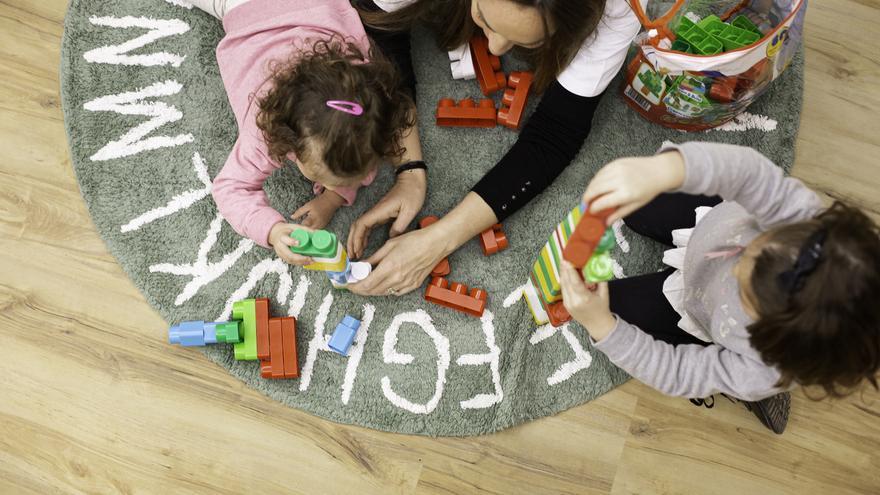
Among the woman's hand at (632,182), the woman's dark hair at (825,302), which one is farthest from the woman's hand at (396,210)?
the woman's dark hair at (825,302)

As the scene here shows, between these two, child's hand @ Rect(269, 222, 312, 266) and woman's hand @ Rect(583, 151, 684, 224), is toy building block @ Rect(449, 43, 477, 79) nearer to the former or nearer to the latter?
child's hand @ Rect(269, 222, 312, 266)

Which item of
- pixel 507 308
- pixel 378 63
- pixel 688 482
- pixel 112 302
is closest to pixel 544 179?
pixel 507 308

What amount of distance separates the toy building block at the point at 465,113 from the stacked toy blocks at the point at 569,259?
0.96 ft

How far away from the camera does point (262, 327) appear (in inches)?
45.5

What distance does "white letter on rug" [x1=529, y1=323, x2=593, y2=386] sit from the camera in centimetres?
120

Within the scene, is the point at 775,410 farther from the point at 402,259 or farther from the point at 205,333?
the point at 205,333

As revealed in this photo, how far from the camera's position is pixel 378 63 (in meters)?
1.00

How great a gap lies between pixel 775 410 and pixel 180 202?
1.10 meters

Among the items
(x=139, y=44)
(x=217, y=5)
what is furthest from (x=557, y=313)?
(x=139, y=44)

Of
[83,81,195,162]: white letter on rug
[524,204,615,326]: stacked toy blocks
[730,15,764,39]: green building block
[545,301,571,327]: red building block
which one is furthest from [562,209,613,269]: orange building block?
[83,81,195,162]: white letter on rug

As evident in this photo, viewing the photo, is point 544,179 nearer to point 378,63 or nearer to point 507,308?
point 507,308

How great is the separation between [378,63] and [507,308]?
487 millimetres

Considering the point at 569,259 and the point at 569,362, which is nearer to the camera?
the point at 569,259

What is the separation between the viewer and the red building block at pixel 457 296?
1188 millimetres
